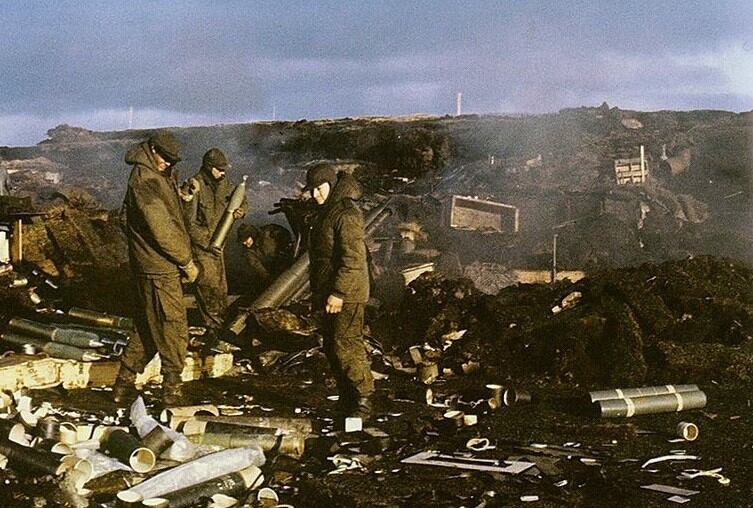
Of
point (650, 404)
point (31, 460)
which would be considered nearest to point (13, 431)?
point (31, 460)

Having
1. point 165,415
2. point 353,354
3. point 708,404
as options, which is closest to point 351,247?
point 353,354

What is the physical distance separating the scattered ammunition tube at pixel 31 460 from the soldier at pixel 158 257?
2081mm

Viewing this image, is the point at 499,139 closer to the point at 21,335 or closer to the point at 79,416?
the point at 21,335

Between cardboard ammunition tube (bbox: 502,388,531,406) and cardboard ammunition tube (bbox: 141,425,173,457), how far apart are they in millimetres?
3531

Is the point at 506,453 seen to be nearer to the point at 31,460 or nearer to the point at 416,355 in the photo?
the point at 31,460

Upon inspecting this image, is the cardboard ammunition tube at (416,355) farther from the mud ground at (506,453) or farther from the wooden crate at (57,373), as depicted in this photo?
the wooden crate at (57,373)

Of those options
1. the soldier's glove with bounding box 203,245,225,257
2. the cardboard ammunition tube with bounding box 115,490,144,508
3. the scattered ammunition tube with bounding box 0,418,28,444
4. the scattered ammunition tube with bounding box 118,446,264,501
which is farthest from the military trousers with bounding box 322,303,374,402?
the soldier's glove with bounding box 203,245,225,257

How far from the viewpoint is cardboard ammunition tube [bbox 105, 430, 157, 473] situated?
18.8 ft

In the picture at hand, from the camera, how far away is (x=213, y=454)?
5832 millimetres

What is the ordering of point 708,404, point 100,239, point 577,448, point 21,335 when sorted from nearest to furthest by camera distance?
point 577,448
point 708,404
point 21,335
point 100,239

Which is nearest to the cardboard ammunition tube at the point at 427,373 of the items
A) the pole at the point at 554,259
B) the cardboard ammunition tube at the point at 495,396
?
the cardboard ammunition tube at the point at 495,396

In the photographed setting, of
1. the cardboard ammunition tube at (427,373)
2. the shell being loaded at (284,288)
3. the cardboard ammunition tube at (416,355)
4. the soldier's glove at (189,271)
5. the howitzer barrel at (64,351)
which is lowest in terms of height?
the cardboard ammunition tube at (427,373)

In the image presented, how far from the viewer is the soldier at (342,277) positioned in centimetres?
751

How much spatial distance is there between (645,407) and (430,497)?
3.09m
